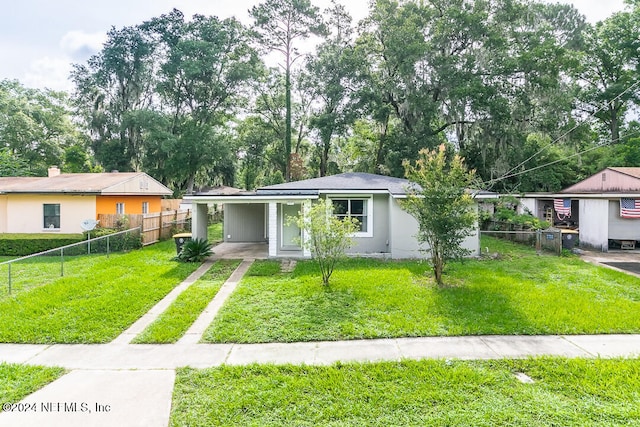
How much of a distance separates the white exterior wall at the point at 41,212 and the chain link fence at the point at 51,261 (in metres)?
2.77

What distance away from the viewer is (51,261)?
39.9ft

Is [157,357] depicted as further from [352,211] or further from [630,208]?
[630,208]

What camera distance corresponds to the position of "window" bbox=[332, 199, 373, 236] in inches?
506

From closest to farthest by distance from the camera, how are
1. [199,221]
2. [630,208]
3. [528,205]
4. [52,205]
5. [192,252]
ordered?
[192,252]
[199,221]
[630,208]
[52,205]
[528,205]

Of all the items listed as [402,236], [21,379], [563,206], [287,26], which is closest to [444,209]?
[402,236]

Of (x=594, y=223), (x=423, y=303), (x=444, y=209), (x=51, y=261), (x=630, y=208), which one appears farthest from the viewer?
(x=594, y=223)

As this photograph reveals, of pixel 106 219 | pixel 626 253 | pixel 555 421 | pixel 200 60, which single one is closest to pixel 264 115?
pixel 200 60

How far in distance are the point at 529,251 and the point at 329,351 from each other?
11.6 meters

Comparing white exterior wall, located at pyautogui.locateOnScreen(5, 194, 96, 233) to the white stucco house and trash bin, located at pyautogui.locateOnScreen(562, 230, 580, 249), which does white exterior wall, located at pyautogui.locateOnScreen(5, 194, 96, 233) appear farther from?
trash bin, located at pyautogui.locateOnScreen(562, 230, 580, 249)

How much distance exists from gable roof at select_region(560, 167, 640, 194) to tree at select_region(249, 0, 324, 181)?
18683 mm

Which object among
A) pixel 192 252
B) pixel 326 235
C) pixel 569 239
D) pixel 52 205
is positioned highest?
pixel 52 205

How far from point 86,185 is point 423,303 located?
15973 millimetres

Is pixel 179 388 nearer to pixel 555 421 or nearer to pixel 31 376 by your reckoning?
pixel 31 376

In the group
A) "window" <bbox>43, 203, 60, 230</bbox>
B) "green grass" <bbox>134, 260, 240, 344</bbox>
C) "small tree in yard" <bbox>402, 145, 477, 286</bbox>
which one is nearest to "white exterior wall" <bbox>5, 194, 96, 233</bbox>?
"window" <bbox>43, 203, 60, 230</bbox>
